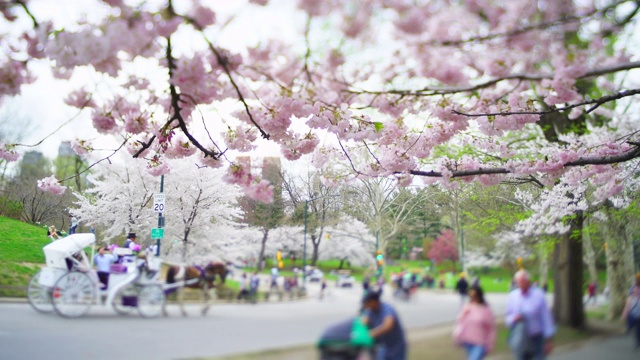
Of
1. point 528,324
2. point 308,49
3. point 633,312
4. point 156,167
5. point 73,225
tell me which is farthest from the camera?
point 73,225

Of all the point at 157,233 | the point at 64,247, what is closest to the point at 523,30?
the point at 157,233

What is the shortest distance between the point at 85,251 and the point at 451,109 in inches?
107

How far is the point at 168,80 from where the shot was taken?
7.66 ft

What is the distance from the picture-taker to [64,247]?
346cm

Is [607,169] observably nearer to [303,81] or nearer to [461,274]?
[461,274]

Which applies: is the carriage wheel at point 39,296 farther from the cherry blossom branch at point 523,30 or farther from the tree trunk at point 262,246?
the cherry blossom branch at point 523,30

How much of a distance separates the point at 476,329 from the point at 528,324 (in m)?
0.33

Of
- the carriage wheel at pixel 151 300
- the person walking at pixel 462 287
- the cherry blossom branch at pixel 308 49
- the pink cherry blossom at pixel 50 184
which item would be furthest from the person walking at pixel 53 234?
the person walking at pixel 462 287

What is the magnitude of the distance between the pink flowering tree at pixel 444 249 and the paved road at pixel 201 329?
0.22 metres

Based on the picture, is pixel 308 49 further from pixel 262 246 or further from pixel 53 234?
pixel 53 234

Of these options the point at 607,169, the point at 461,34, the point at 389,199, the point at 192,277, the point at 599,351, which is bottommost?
the point at 599,351

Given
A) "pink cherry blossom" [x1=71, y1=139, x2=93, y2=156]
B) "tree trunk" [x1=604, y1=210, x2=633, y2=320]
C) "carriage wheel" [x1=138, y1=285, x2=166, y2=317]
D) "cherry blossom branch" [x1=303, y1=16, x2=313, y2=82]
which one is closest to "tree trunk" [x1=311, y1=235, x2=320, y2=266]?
"carriage wheel" [x1=138, y1=285, x2=166, y2=317]

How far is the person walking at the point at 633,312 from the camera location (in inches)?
128

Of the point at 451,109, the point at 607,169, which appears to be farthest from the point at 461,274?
the point at 607,169
